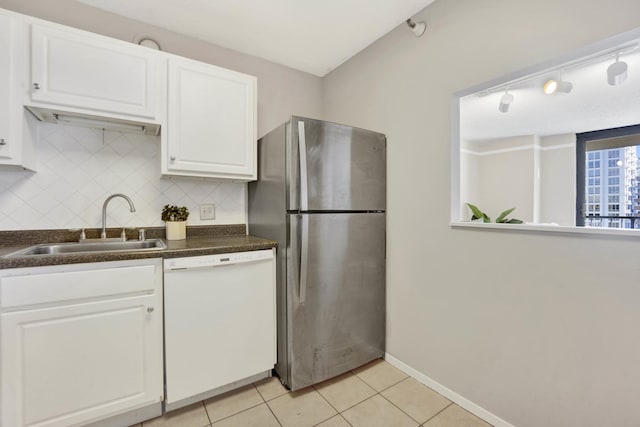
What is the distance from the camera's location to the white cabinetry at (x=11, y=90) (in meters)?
1.28

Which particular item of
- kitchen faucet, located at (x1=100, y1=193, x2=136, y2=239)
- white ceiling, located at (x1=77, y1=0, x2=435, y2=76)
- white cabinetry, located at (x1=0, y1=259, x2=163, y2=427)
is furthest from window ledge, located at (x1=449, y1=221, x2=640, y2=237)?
kitchen faucet, located at (x1=100, y1=193, x2=136, y2=239)

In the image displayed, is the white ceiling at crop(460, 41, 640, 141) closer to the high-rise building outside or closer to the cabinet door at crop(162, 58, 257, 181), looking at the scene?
the high-rise building outside

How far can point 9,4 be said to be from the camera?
4.97 ft

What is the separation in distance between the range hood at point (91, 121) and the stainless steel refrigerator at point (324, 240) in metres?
0.76

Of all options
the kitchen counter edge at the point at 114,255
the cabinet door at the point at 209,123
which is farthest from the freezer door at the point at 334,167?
the cabinet door at the point at 209,123

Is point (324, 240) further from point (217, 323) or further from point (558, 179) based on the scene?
point (558, 179)

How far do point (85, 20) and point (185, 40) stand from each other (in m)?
0.58

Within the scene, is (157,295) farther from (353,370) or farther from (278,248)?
(353,370)

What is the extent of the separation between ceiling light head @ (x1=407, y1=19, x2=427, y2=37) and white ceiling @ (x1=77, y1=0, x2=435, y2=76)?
0.28ft

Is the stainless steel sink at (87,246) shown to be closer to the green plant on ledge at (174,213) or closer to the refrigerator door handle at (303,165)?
the green plant on ledge at (174,213)

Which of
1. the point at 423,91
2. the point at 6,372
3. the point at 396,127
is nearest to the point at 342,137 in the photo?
the point at 396,127

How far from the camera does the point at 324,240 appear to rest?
170 centimetres

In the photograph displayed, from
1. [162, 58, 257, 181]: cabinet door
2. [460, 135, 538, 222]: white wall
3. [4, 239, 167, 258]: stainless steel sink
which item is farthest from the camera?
[460, 135, 538, 222]: white wall

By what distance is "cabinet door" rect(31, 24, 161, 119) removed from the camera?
4.44 feet
